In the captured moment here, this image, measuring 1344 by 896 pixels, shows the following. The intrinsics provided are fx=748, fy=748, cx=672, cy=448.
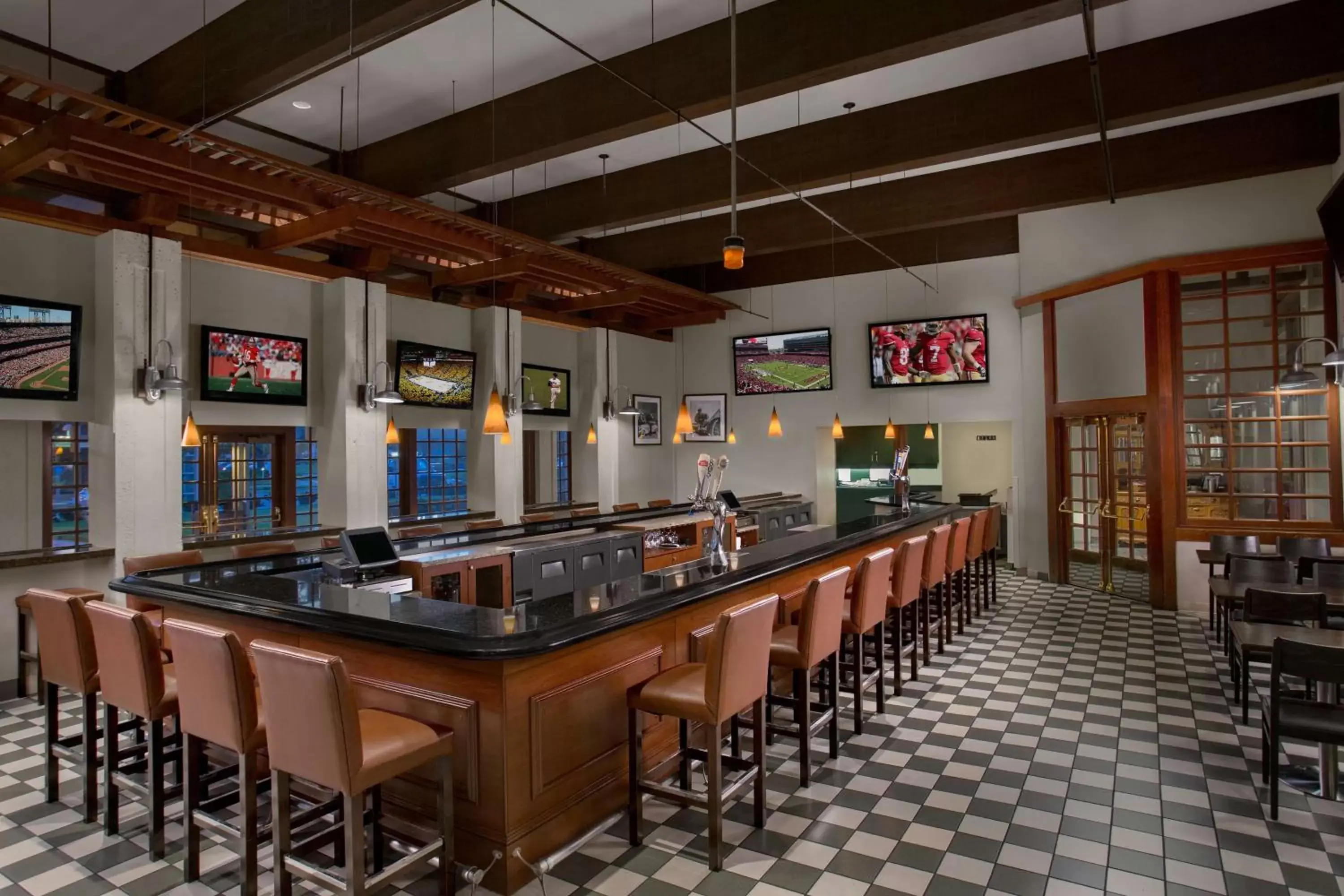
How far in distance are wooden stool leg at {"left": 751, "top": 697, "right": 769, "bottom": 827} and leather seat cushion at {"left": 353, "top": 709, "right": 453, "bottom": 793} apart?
126cm

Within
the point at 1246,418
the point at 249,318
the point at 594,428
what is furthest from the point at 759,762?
the point at 594,428

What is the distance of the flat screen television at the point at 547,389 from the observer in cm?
983

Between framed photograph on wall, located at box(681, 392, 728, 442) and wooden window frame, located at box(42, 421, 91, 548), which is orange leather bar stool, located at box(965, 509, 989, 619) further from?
wooden window frame, located at box(42, 421, 91, 548)

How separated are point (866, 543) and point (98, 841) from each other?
461 centimetres

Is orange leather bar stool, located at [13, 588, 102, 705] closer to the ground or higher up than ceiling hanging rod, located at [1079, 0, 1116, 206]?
closer to the ground

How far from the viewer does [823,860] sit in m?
2.93

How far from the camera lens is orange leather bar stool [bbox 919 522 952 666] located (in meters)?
5.41

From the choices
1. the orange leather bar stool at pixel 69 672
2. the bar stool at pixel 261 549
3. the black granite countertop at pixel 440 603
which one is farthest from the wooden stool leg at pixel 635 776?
the bar stool at pixel 261 549

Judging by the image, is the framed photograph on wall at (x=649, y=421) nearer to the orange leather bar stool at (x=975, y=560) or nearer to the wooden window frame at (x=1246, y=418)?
the orange leather bar stool at (x=975, y=560)

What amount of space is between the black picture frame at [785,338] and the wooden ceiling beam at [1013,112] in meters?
4.47

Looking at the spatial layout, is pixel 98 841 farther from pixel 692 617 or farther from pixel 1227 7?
pixel 1227 7

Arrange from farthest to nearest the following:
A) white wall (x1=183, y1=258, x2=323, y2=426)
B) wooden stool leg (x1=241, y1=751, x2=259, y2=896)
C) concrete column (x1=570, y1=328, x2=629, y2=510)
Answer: concrete column (x1=570, y1=328, x2=629, y2=510) < white wall (x1=183, y1=258, x2=323, y2=426) < wooden stool leg (x1=241, y1=751, x2=259, y2=896)

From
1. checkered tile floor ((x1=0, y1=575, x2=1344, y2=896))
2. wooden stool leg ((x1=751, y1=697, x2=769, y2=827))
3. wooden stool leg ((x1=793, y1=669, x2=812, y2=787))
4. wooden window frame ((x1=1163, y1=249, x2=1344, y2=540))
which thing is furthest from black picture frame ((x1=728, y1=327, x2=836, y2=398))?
wooden stool leg ((x1=751, y1=697, x2=769, y2=827))

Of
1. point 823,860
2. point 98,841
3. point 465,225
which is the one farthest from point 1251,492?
point 98,841
